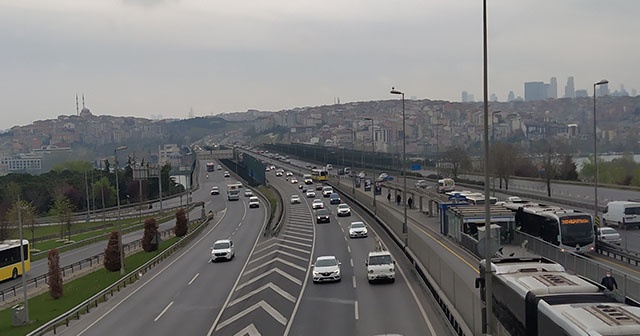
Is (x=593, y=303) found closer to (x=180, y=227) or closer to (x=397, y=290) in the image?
(x=397, y=290)

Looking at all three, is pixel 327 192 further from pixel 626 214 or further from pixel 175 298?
pixel 175 298

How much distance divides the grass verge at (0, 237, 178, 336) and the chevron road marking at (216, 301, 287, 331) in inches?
329

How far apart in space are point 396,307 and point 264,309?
491 cm

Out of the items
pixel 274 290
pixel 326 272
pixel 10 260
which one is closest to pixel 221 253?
pixel 274 290

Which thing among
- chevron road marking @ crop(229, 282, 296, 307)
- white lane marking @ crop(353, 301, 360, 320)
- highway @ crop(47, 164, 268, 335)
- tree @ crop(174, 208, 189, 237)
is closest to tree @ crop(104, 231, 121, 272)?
highway @ crop(47, 164, 268, 335)

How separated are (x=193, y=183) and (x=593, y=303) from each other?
398ft

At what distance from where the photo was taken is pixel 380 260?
28688mm

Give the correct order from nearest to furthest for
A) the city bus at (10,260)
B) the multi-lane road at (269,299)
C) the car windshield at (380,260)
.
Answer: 1. the multi-lane road at (269,299)
2. the car windshield at (380,260)
3. the city bus at (10,260)

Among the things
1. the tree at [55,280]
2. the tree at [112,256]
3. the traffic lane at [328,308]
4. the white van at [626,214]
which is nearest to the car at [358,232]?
the traffic lane at [328,308]

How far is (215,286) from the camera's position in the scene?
1212 inches

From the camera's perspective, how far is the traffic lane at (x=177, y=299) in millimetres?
23375

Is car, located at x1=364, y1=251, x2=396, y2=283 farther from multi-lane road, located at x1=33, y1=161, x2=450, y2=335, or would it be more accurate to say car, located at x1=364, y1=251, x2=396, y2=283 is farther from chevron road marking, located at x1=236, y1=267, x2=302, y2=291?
chevron road marking, located at x1=236, y1=267, x2=302, y2=291

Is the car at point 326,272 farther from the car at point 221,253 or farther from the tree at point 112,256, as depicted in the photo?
the tree at point 112,256

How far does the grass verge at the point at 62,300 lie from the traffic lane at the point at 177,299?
7.29 ft
